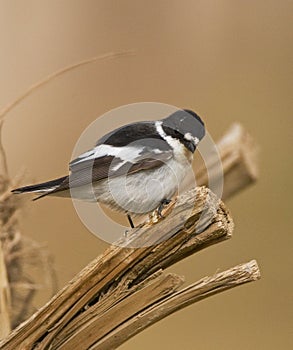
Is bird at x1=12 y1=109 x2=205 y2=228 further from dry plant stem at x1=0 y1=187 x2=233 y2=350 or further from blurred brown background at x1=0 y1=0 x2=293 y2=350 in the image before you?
blurred brown background at x1=0 y1=0 x2=293 y2=350

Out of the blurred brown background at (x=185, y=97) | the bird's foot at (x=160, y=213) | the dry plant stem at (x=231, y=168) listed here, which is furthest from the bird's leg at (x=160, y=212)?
the blurred brown background at (x=185, y=97)

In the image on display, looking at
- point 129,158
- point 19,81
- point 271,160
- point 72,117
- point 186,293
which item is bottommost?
point 186,293

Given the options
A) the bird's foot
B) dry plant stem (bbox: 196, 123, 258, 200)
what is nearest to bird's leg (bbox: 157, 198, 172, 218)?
the bird's foot

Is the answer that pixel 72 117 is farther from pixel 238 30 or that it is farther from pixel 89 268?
pixel 89 268

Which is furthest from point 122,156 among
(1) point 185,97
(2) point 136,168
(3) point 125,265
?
(1) point 185,97

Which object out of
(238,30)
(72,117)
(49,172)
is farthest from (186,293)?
(238,30)

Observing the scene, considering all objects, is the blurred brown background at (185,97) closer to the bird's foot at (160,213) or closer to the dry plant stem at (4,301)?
the dry plant stem at (4,301)

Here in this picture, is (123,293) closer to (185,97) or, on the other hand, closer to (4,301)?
(4,301)
